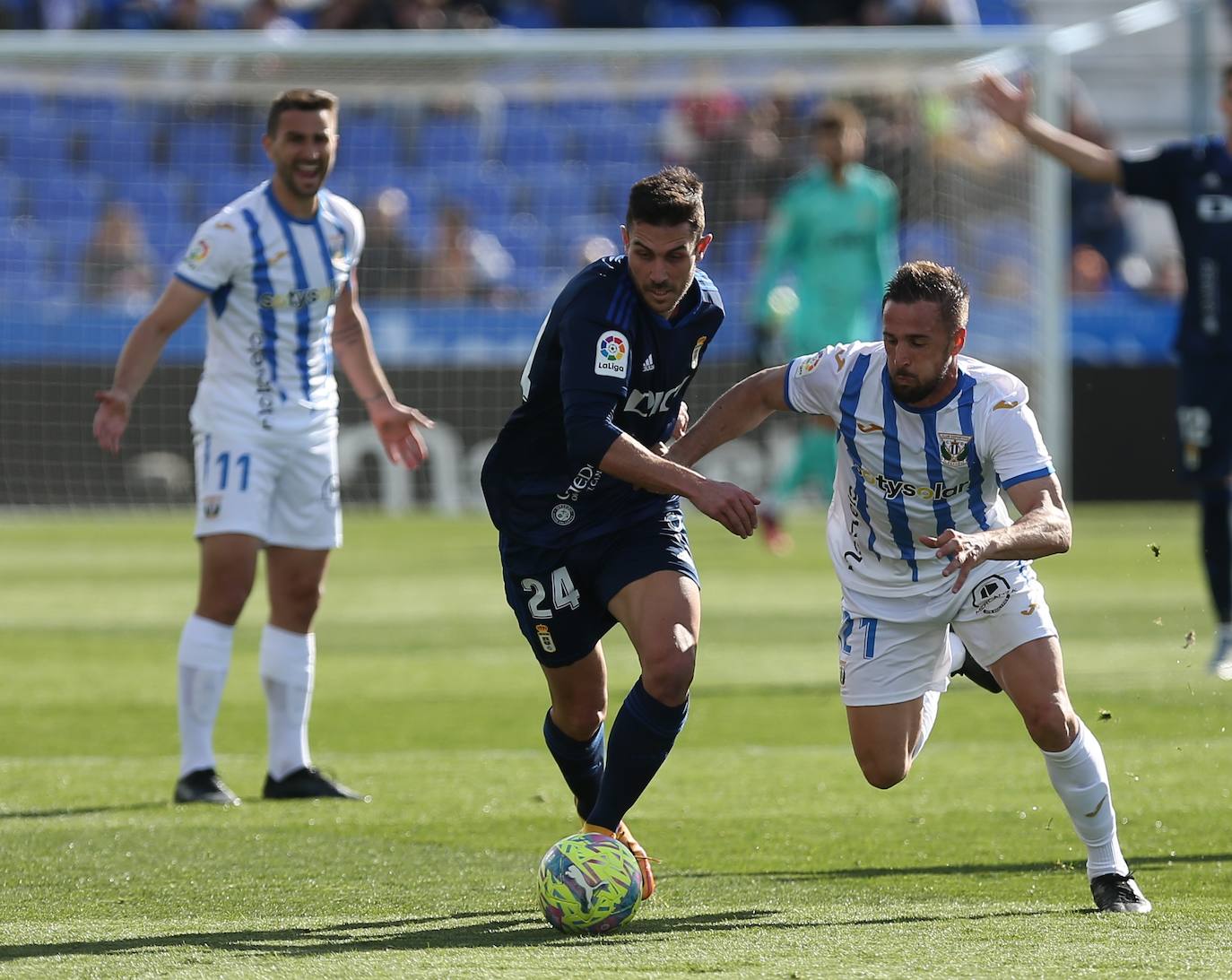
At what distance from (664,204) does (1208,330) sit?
484cm

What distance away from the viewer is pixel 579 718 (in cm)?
552

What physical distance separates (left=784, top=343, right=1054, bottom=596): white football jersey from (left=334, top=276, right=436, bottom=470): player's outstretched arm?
1828mm

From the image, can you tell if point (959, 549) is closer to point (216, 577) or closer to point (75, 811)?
point (216, 577)

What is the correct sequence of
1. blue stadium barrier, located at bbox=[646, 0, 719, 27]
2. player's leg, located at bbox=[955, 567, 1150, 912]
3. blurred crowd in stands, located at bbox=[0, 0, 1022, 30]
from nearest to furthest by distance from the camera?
player's leg, located at bbox=[955, 567, 1150, 912]
blurred crowd in stands, located at bbox=[0, 0, 1022, 30]
blue stadium barrier, located at bbox=[646, 0, 719, 27]

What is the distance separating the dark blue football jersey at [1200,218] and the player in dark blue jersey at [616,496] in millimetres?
4026

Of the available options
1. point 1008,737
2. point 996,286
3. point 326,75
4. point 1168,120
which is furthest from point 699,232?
point 1168,120

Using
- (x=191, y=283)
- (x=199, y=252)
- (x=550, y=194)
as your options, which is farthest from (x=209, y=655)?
(x=550, y=194)

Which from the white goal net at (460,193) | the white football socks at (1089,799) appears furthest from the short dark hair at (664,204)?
the white goal net at (460,193)

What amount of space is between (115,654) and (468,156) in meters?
11.1

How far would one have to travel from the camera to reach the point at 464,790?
682 cm

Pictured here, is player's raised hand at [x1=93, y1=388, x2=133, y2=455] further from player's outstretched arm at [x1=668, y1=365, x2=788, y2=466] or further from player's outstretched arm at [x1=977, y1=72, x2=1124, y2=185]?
player's outstretched arm at [x1=977, y1=72, x2=1124, y2=185]

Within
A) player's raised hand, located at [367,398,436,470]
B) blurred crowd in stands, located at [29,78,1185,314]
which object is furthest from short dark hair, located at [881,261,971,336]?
blurred crowd in stands, located at [29,78,1185,314]

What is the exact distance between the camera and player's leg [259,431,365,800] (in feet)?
Answer: 22.3

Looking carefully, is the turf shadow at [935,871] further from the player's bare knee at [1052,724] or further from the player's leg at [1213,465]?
the player's leg at [1213,465]
